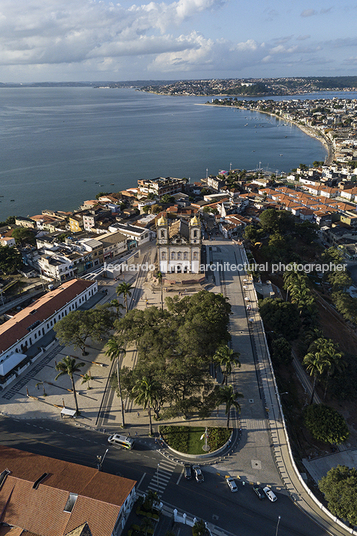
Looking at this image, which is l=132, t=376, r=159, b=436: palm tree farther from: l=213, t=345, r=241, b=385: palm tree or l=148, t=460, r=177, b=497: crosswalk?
l=213, t=345, r=241, b=385: palm tree

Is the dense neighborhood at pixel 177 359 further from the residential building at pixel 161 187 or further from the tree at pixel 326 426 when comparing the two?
the residential building at pixel 161 187

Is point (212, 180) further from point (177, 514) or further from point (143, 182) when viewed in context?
point (177, 514)

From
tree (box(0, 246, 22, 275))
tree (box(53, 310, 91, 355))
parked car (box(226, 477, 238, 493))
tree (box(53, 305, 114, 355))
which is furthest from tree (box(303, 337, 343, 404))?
tree (box(0, 246, 22, 275))

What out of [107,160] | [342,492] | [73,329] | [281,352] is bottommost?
[281,352]

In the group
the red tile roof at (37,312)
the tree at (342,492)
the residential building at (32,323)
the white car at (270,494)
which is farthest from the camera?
the red tile roof at (37,312)

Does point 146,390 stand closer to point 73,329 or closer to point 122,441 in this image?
point 122,441

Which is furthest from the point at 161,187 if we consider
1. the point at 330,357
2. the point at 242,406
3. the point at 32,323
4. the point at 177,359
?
the point at 242,406

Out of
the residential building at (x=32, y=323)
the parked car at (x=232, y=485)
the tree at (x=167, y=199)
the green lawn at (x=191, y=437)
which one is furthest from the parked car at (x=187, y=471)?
the tree at (x=167, y=199)
